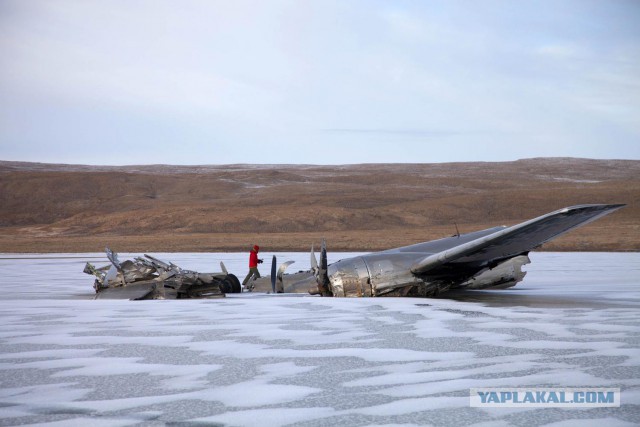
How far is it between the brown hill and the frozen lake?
32.6 metres

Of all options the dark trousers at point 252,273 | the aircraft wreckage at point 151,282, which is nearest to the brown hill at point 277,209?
the dark trousers at point 252,273

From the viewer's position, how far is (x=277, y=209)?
74.4 m

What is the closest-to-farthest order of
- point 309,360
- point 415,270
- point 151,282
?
Result: point 309,360, point 415,270, point 151,282

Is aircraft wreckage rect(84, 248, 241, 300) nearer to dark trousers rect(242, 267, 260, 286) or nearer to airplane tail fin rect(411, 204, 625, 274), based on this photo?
dark trousers rect(242, 267, 260, 286)

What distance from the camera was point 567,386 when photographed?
6234 millimetres

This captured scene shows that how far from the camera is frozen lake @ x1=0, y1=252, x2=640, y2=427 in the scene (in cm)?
550

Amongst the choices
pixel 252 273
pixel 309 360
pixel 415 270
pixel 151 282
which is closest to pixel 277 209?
pixel 252 273

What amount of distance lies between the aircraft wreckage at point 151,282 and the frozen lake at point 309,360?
5.60 feet

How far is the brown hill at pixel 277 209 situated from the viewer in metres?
51.7

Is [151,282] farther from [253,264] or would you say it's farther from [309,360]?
[309,360]

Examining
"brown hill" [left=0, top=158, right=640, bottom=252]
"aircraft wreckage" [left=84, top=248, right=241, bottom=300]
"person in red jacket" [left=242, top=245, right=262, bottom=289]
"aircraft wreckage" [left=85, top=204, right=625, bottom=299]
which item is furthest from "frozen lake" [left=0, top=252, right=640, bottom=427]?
"brown hill" [left=0, top=158, right=640, bottom=252]

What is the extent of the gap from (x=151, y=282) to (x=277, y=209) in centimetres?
5869

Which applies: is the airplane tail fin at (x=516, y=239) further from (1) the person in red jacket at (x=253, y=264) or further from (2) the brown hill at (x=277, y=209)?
(2) the brown hill at (x=277, y=209)

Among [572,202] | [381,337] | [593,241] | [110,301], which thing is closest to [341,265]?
[110,301]
